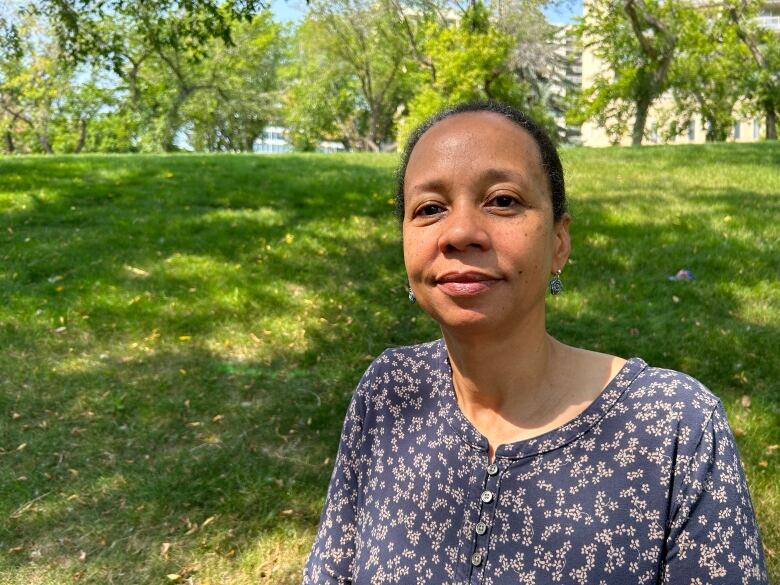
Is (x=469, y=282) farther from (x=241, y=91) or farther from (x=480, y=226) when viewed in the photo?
(x=241, y=91)

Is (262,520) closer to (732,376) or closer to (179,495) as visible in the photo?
(179,495)

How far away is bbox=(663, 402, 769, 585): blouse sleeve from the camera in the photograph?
1523mm

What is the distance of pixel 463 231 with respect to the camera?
1681 millimetres

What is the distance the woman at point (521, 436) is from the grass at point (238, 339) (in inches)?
50.8

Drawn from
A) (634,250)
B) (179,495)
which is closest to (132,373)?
(179,495)

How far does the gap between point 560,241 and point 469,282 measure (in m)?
0.39

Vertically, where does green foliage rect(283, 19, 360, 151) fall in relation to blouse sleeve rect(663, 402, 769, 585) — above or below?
above

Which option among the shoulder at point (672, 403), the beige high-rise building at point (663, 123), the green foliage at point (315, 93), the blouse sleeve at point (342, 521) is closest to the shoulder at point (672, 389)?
the shoulder at point (672, 403)

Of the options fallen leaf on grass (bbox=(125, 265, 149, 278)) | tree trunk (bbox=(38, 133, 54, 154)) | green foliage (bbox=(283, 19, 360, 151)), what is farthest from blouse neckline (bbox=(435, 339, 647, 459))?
tree trunk (bbox=(38, 133, 54, 154))

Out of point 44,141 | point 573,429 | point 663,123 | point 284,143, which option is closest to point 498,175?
point 573,429

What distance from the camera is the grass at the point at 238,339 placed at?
4.16 m

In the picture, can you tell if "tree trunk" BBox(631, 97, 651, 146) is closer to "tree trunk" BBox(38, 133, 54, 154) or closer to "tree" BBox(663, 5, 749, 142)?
"tree" BBox(663, 5, 749, 142)

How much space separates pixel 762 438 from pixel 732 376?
77 centimetres

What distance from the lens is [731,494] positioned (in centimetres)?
155
